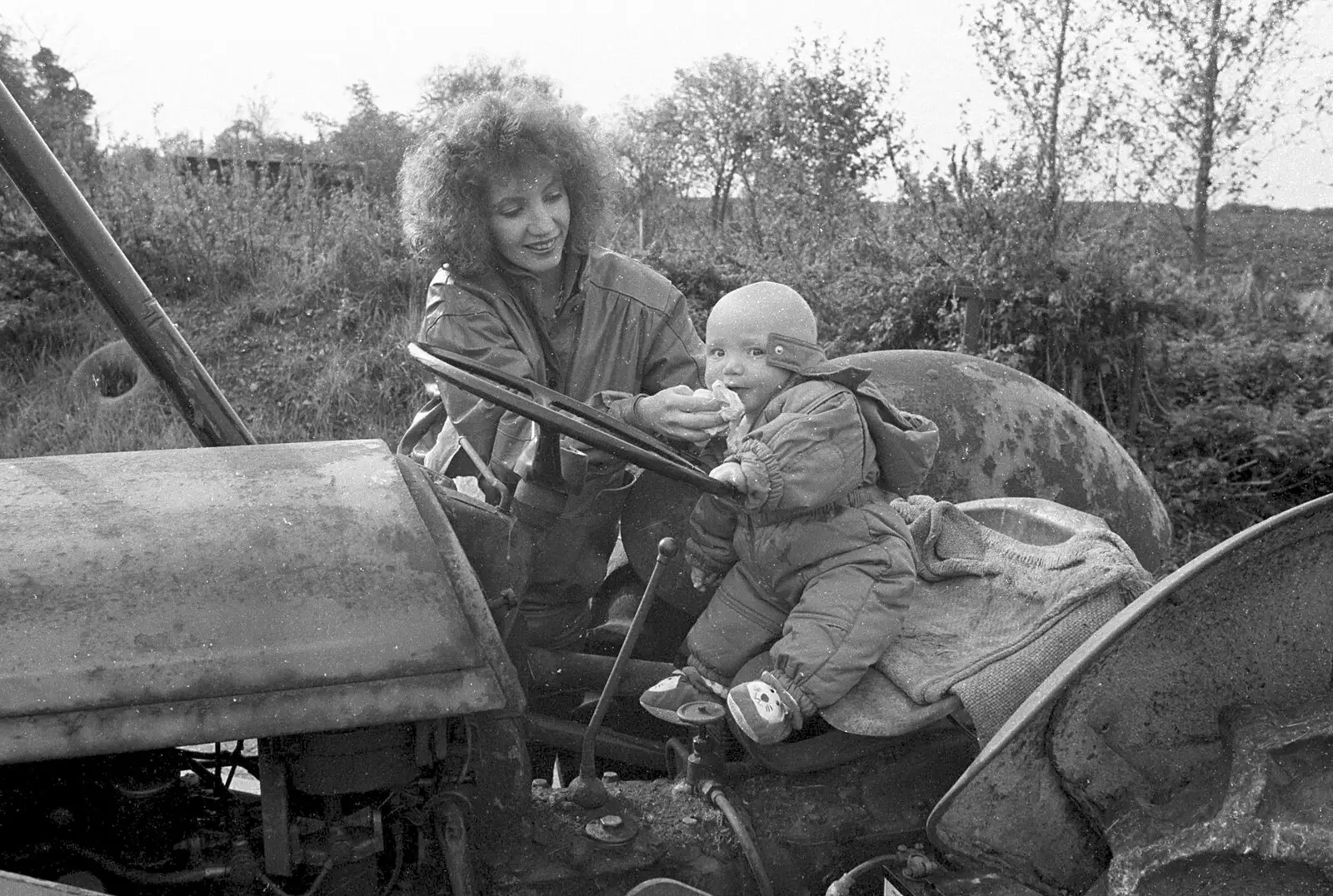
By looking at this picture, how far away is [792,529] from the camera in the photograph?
2.07m

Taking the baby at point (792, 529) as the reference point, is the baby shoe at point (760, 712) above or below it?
below

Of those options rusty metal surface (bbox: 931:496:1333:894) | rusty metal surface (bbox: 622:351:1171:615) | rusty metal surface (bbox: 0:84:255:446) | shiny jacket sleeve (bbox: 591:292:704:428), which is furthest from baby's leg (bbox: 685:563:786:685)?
rusty metal surface (bbox: 0:84:255:446)

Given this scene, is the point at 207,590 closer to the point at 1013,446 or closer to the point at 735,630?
the point at 735,630

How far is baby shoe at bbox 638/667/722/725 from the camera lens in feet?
6.54

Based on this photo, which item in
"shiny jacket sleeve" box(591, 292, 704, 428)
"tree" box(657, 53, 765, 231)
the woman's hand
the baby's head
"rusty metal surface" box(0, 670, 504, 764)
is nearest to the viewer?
"rusty metal surface" box(0, 670, 504, 764)

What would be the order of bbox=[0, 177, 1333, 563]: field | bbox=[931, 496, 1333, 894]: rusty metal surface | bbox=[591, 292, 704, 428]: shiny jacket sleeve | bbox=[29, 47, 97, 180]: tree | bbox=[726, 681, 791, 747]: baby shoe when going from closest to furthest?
bbox=[931, 496, 1333, 894]: rusty metal surface → bbox=[726, 681, 791, 747]: baby shoe → bbox=[591, 292, 704, 428]: shiny jacket sleeve → bbox=[0, 177, 1333, 563]: field → bbox=[29, 47, 97, 180]: tree

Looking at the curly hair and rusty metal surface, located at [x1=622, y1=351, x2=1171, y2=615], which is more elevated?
the curly hair

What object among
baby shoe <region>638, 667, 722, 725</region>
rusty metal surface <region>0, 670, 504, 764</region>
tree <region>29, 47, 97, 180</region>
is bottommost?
baby shoe <region>638, 667, 722, 725</region>

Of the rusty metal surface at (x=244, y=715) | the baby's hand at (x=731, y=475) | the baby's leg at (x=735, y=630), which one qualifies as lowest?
the baby's leg at (x=735, y=630)

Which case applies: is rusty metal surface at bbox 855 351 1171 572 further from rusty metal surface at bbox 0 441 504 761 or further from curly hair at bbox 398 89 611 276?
rusty metal surface at bbox 0 441 504 761

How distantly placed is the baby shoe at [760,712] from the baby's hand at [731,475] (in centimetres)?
32

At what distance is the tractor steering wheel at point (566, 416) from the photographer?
180cm

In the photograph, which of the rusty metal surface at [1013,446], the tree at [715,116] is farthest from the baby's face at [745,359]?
the tree at [715,116]

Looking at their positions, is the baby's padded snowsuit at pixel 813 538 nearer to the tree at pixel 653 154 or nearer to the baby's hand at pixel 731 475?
the baby's hand at pixel 731 475
